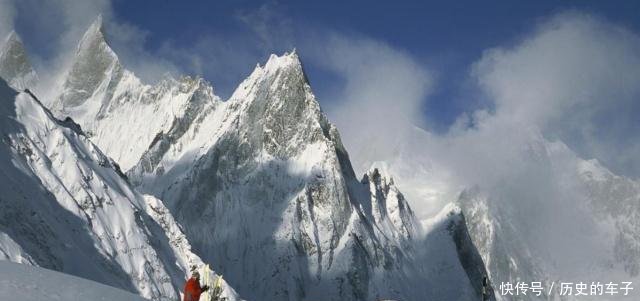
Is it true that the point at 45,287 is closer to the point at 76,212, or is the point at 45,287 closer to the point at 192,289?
the point at 192,289

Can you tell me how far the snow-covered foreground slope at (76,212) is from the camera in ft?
374

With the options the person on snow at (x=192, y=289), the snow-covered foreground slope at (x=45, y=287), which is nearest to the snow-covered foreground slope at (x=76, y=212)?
the snow-covered foreground slope at (x=45, y=287)

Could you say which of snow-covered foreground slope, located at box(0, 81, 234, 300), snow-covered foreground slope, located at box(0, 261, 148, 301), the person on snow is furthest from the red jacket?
snow-covered foreground slope, located at box(0, 81, 234, 300)

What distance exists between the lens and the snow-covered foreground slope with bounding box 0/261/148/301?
25938mm

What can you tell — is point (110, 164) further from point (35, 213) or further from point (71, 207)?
point (35, 213)

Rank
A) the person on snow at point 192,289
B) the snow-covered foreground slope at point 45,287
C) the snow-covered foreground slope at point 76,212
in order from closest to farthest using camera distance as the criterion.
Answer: the snow-covered foreground slope at point 45,287
the person on snow at point 192,289
the snow-covered foreground slope at point 76,212

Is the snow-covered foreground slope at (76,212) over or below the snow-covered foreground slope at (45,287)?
over

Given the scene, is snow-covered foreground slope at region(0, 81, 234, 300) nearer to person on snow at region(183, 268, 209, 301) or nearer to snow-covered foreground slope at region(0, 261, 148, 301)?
snow-covered foreground slope at region(0, 261, 148, 301)

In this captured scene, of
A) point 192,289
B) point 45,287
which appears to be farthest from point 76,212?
point 45,287

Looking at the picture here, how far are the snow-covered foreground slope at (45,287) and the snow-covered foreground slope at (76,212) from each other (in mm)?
78136

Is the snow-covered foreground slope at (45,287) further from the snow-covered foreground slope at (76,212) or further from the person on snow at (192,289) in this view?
the snow-covered foreground slope at (76,212)

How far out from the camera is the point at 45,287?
1080 inches

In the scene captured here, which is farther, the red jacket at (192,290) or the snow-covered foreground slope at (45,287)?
the red jacket at (192,290)

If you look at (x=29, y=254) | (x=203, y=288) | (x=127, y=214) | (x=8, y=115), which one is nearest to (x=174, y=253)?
(x=127, y=214)
